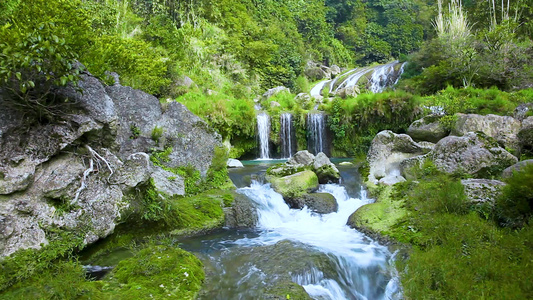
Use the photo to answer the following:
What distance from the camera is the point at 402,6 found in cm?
4275

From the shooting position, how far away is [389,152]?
32.2ft

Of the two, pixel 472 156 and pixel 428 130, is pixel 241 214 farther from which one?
pixel 428 130

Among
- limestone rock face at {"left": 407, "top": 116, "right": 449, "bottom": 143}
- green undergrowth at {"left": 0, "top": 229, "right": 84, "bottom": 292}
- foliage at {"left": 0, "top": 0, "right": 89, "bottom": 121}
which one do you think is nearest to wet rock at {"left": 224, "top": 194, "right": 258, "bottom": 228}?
green undergrowth at {"left": 0, "top": 229, "right": 84, "bottom": 292}

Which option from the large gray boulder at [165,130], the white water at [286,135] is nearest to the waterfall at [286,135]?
the white water at [286,135]

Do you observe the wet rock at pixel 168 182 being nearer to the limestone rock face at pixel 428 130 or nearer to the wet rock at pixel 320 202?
the wet rock at pixel 320 202

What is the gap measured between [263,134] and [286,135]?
132 cm

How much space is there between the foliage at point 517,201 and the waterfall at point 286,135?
11198mm

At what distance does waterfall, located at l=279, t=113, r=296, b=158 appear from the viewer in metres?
15.9

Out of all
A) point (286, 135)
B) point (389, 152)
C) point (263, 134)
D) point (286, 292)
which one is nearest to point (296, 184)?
point (389, 152)

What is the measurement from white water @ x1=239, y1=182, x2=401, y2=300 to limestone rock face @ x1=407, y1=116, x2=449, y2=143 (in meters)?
4.89

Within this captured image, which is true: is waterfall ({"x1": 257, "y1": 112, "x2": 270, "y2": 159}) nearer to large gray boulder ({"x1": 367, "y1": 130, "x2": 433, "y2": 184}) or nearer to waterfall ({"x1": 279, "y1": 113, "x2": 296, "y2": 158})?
waterfall ({"x1": 279, "y1": 113, "x2": 296, "y2": 158})

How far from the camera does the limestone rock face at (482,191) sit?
213 inches

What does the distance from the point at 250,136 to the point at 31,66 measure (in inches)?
437

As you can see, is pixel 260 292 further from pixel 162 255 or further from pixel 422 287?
pixel 422 287
